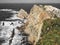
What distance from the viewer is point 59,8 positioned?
3.34 metres

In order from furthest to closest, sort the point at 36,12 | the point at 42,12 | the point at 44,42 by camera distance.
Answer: the point at 36,12 < the point at 42,12 < the point at 44,42

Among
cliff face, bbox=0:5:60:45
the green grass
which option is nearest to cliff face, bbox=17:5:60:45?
cliff face, bbox=0:5:60:45

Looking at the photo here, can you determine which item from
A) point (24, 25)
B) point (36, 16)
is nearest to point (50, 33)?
point (36, 16)

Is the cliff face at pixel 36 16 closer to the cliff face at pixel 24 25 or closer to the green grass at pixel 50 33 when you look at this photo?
the cliff face at pixel 24 25

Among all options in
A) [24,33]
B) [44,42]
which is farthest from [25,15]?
[44,42]

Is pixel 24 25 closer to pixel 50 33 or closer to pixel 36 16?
pixel 36 16

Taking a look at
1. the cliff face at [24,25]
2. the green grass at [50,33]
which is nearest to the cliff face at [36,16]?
the cliff face at [24,25]

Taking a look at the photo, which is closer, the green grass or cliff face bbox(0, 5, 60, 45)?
the green grass

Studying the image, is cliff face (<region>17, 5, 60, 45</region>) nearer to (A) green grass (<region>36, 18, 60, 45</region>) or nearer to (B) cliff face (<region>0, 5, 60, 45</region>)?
(B) cliff face (<region>0, 5, 60, 45</region>)

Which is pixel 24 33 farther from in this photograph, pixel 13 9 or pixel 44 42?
pixel 44 42

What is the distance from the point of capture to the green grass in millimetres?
2144

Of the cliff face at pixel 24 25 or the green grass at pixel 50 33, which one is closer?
the green grass at pixel 50 33

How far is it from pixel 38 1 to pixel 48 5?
0.20 meters

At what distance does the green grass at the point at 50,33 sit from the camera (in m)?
2.14
